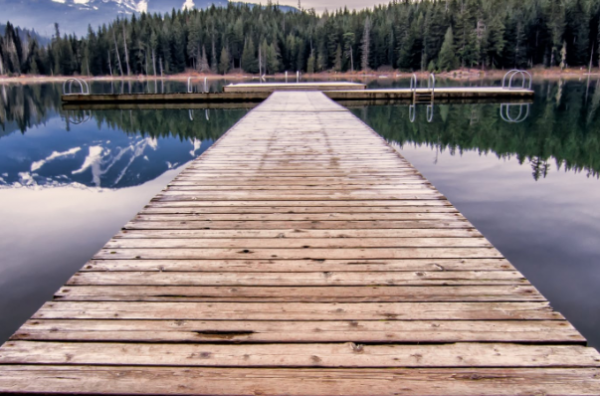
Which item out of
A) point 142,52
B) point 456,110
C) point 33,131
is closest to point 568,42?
point 456,110

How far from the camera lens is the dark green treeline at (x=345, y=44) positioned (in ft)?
204

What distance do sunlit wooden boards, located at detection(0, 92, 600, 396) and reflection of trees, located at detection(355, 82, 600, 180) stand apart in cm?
719

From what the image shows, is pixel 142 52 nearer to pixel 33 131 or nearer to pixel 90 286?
pixel 33 131

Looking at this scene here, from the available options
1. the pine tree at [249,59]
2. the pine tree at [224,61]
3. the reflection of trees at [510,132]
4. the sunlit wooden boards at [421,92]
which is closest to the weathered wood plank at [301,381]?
the reflection of trees at [510,132]

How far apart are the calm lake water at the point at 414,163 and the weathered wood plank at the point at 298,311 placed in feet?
5.69

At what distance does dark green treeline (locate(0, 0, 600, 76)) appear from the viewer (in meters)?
62.2

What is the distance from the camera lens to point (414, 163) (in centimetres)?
1035

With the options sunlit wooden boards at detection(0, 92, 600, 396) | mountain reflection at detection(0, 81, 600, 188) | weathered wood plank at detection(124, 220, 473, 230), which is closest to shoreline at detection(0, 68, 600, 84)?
mountain reflection at detection(0, 81, 600, 188)

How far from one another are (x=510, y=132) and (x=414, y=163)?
16.9 feet

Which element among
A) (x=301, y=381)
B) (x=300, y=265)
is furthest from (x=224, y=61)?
(x=301, y=381)

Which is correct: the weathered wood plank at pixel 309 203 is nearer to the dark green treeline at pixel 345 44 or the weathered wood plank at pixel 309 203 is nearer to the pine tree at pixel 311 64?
the dark green treeline at pixel 345 44

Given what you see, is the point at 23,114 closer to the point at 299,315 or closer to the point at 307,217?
the point at 307,217

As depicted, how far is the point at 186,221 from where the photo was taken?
146 inches

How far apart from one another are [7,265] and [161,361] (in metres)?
4.07
